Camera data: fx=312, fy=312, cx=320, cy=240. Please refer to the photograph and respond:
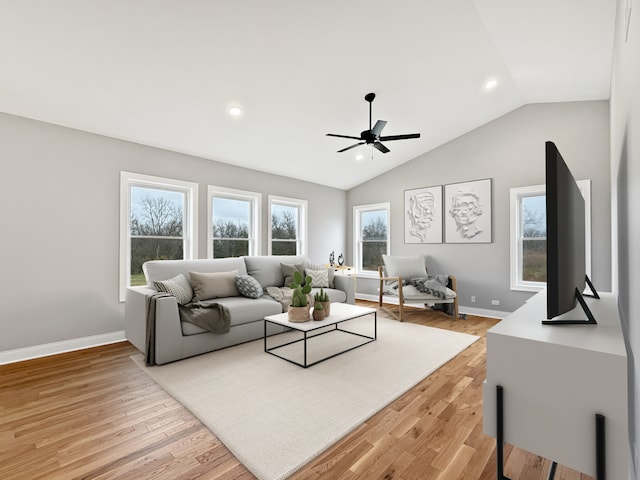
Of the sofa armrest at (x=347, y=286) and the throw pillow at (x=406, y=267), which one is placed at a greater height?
the throw pillow at (x=406, y=267)

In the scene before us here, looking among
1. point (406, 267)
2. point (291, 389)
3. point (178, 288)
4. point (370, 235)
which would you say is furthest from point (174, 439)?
point (370, 235)

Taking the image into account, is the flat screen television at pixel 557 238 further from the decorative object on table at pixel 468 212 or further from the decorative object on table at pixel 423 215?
the decorative object on table at pixel 423 215

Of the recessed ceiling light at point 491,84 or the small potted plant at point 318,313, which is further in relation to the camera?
the recessed ceiling light at point 491,84

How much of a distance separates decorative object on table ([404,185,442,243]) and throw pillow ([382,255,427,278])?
0.55 meters

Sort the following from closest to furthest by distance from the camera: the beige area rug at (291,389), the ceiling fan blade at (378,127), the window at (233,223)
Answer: the beige area rug at (291,389)
the ceiling fan blade at (378,127)
the window at (233,223)

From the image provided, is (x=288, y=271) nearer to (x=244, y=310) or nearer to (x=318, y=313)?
(x=244, y=310)

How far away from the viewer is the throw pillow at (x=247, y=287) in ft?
12.8

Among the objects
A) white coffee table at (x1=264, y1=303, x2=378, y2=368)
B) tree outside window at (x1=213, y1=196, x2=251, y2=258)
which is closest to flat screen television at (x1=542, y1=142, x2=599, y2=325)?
white coffee table at (x1=264, y1=303, x2=378, y2=368)

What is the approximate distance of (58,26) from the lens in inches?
92.3

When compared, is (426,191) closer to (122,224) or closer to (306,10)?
(306,10)

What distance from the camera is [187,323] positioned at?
311 cm

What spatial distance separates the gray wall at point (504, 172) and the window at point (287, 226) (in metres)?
1.79

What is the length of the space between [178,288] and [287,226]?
278 centimetres

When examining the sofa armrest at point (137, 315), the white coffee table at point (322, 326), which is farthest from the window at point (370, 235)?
the sofa armrest at point (137, 315)
